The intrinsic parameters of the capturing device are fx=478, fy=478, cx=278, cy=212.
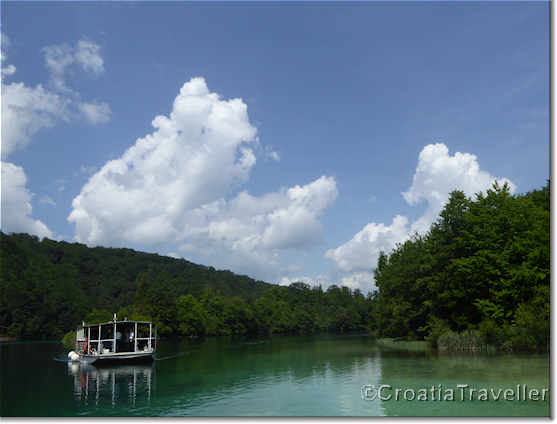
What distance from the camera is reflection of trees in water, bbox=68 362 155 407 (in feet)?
77.6

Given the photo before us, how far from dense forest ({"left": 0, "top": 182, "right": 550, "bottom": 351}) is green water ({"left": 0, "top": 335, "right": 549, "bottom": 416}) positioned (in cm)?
747

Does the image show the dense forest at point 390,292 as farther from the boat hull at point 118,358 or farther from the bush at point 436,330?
the boat hull at point 118,358

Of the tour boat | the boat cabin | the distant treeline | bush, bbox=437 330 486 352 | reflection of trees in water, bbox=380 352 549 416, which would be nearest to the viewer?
reflection of trees in water, bbox=380 352 549 416

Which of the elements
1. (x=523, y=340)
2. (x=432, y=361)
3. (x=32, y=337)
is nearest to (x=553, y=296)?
(x=432, y=361)

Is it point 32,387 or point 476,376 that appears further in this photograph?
point 32,387

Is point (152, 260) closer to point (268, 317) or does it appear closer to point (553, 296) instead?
point (268, 317)

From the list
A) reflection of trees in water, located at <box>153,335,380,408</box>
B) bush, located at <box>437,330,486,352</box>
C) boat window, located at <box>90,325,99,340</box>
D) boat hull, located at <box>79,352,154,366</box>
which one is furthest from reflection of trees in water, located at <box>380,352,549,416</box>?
boat window, located at <box>90,325,99,340</box>

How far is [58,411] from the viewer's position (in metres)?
20.9

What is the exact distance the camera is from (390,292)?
71.3m

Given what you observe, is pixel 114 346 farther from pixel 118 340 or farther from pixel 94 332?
pixel 94 332

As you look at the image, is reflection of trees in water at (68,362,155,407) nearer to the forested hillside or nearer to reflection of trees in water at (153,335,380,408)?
reflection of trees in water at (153,335,380,408)

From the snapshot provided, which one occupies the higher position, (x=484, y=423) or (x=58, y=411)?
(x=484, y=423)

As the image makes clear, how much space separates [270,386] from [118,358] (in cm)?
1896

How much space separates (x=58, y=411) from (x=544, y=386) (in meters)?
21.8
